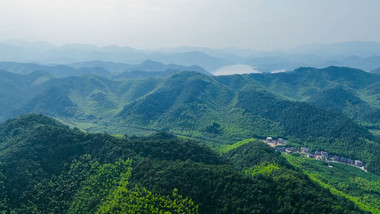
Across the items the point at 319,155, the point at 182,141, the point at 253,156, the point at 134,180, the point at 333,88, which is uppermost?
the point at 333,88

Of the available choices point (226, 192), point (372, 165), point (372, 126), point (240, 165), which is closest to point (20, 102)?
point (240, 165)

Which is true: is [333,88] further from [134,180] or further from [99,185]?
[99,185]

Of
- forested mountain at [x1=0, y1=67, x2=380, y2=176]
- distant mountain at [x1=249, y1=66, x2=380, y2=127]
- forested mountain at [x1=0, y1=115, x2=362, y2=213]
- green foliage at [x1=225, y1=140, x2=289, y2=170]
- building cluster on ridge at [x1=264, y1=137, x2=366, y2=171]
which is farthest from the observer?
distant mountain at [x1=249, y1=66, x2=380, y2=127]

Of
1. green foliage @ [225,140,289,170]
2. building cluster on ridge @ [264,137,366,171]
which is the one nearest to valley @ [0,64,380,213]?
green foliage @ [225,140,289,170]

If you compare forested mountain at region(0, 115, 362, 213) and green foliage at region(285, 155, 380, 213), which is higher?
forested mountain at region(0, 115, 362, 213)

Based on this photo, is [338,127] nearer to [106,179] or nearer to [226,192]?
[226,192]

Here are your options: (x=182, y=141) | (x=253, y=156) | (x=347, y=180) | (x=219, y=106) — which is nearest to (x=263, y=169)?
(x=253, y=156)

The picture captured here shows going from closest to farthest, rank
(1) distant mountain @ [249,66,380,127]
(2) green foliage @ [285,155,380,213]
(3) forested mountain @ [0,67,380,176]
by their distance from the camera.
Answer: (2) green foliage @ [285,155,380,213]
(3) forested mountain @ [0,67,380,176]
(1) distant mountain @ [249,66,380,127]

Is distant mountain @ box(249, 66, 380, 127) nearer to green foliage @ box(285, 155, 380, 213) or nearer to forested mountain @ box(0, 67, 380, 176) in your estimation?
forested mountain @ box(0, 67, 380, 176)
